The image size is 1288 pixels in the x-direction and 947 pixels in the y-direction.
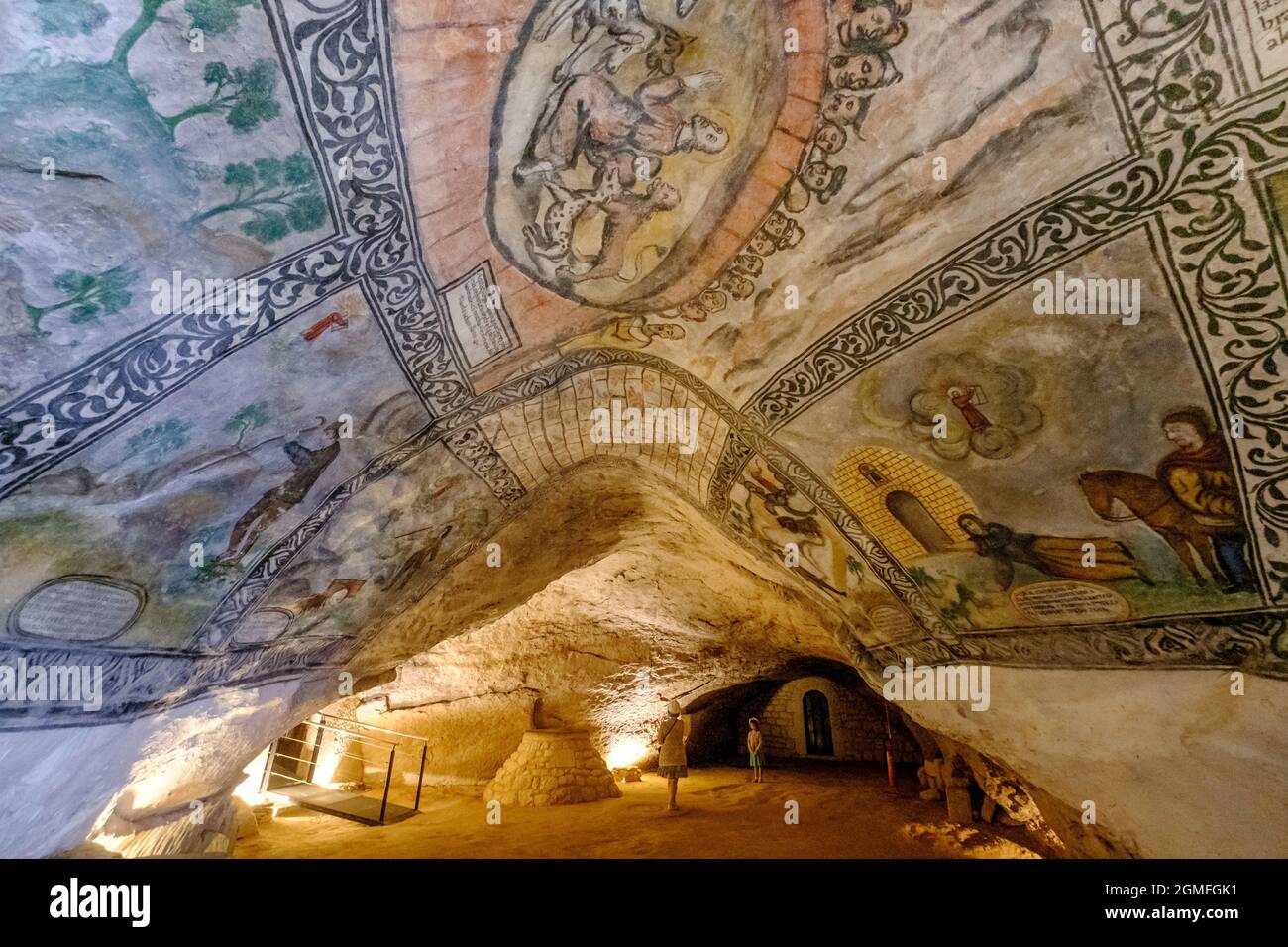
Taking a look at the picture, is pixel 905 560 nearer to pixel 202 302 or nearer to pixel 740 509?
pixel 740 509

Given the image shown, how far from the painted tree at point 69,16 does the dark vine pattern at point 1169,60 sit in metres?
3.43

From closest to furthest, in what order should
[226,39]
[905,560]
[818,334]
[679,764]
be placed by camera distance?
[226,39]
[818,334]
[905,560]
[679,764]

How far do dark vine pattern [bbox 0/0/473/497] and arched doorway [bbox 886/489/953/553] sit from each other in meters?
3.25

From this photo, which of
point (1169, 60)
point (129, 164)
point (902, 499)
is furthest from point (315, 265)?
point (902, 499)

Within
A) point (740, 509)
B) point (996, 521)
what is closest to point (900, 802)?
point (740, 509)

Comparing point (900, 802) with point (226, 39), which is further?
point (900, 802)

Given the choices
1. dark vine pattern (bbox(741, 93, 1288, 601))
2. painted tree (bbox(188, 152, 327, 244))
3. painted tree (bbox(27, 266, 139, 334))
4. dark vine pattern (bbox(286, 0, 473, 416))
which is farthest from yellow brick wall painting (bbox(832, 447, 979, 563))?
painted tree (bbox(27, 266, 139, 334))

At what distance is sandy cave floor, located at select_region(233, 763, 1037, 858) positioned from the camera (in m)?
7.64

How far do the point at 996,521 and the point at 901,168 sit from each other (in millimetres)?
2237

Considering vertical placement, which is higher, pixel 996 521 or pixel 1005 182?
pixel 1005 182

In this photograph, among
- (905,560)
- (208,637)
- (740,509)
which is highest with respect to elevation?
(740,509)

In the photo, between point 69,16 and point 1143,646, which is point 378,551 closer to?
point 69,16

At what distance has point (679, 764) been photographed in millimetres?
10148

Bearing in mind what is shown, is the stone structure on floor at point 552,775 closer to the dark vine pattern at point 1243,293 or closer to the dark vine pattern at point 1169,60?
the dark vine pattern at point 1243,293
